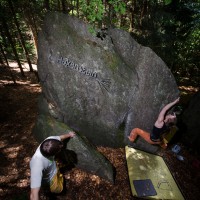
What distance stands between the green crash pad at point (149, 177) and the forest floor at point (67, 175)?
213 millimetres

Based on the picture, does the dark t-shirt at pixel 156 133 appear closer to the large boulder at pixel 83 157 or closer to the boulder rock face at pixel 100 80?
the boulder rock face at pixel 100 80

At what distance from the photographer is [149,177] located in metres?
5.34

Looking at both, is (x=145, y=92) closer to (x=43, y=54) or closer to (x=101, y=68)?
(x=101, y=68)

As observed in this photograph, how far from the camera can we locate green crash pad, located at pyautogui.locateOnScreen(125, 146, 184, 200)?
493cm

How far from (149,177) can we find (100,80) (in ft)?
11.2

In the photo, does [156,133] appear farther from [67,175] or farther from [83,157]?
A: [67,175]

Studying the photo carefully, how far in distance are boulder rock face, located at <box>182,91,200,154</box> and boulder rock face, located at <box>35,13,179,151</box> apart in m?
1.92

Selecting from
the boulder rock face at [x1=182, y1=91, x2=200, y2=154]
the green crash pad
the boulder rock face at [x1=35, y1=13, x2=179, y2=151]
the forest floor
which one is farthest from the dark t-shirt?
the boulder rock face at [x1=182, y1=91, x2=200, y2=154]

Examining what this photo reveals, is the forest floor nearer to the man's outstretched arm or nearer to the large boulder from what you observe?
the large boulder

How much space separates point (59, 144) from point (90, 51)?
3090 millimetres

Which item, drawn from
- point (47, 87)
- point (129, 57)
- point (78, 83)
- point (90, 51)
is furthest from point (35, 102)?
point (129, 57)

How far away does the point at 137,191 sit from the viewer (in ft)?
16.0

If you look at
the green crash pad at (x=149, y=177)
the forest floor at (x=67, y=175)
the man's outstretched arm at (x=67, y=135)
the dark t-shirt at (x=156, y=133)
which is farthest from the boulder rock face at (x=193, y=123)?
the man's outstretched arm at (x=67, y=135)

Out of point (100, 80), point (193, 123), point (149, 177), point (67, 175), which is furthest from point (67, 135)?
point (193, 123)
